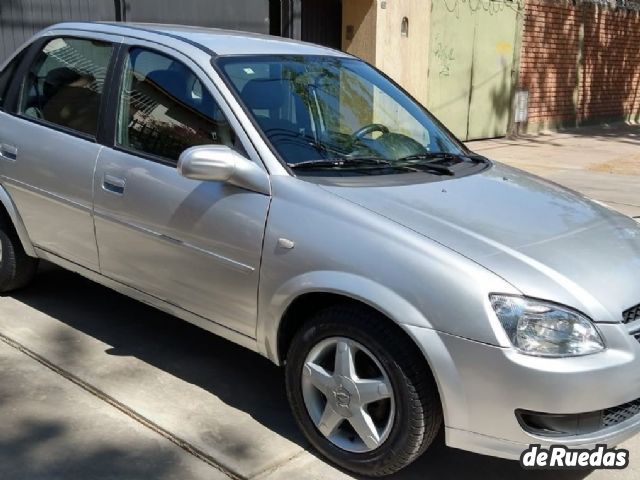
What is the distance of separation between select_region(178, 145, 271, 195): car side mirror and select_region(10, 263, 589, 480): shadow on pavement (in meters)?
1.14

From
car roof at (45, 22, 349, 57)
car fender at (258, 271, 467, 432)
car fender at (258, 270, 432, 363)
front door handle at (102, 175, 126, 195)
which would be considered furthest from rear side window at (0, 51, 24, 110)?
car fender at (258, 271, 467, 432)

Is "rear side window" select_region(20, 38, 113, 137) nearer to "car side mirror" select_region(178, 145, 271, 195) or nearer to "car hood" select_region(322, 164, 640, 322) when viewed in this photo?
"car side mirror" select_region(178, 145, 271, 195)

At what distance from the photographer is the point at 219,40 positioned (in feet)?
13.2

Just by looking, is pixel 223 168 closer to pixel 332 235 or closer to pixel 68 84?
pixel 332 235

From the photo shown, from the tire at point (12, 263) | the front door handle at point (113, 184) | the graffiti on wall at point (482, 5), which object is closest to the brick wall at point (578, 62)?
the graffiti on wall at point (482, 5)

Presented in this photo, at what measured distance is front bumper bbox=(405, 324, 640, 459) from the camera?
2658 mm

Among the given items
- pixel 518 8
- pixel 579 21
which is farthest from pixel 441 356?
pixel 579 21

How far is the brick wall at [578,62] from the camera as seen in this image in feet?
52.6

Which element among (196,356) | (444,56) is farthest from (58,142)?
(444,56)

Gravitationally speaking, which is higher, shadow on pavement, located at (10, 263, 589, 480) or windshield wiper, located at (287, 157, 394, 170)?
windshield wiper, located at (287, 157, 394, 170)

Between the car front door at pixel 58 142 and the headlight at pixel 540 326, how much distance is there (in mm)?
2377

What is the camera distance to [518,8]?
1506 cm

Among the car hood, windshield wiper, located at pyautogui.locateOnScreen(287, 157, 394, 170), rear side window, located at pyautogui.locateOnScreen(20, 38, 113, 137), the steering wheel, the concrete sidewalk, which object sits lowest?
the concrete sidewalk

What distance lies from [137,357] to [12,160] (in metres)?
1.44
